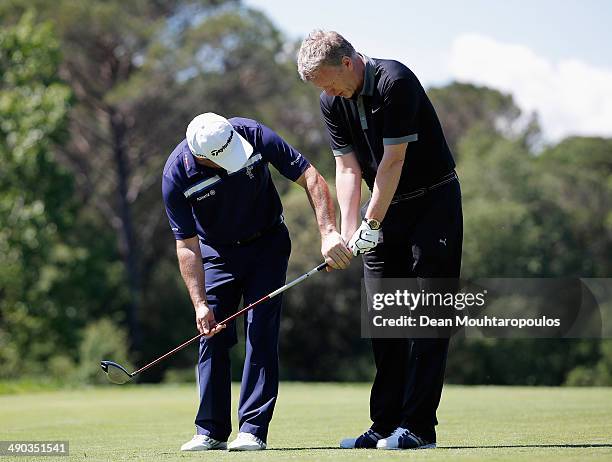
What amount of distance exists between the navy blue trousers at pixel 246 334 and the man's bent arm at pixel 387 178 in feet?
3.07

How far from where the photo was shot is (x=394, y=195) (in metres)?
6.64

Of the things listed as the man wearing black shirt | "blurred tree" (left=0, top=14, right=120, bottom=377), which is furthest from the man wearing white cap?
"blurred tree" (left=0, top=14, right=120, bottom=377)

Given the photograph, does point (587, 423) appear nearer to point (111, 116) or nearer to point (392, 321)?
point (392, 321)

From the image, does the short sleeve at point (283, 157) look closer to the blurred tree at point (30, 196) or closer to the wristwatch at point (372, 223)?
the wristwatch at point (372, 223)

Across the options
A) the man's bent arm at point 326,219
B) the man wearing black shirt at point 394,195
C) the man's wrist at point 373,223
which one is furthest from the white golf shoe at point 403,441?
the man's wrist at point 373,223

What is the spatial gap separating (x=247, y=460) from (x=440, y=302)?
5.56ft

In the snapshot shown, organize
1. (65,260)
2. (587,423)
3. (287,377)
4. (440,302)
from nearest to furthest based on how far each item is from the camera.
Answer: (440,302) < (587,423) < (65,260) < (287,377)

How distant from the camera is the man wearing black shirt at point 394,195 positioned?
245 inches

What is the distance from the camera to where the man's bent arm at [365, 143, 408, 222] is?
6.27 metres

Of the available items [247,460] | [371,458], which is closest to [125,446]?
[247,460]

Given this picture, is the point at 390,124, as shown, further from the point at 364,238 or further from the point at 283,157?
the point at 283,157

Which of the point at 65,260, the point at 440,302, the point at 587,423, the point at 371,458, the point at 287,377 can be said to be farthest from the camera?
the point at 287,377

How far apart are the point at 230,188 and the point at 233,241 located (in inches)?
15.4

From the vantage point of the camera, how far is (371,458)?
5.57 meters
